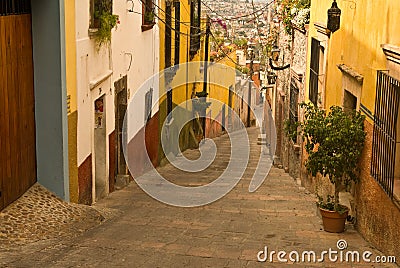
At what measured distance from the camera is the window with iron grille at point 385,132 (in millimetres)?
7281

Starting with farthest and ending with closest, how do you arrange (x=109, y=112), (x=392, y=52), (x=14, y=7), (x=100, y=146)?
(x=109, y=112) < (x=100, y=146) < (x=14, y=7) < (x=392, y=52)

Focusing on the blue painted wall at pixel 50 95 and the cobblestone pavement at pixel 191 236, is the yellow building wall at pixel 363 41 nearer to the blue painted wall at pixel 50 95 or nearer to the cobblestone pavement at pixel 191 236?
the cobblestone pavement at pixel 191 236

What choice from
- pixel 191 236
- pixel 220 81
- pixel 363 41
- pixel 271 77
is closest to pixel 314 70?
pixel 363 41

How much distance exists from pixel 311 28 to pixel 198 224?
769 cm

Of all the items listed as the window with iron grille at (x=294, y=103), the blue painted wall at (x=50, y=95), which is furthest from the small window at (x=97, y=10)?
the window with iron grille at (x=294, y=103)

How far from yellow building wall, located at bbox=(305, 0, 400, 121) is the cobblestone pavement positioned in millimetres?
2106

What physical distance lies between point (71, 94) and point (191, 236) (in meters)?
2.60

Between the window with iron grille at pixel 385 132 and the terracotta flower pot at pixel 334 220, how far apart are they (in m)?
0.87

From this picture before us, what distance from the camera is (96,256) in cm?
663

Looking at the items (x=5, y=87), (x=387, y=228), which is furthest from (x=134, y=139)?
(x=387, y=228)

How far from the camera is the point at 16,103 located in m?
7.57

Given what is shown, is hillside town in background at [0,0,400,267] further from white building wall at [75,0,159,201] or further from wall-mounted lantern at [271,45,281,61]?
wall-mounted lantern at [271,45,281,61]

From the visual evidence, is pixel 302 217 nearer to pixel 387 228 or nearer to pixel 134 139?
pixel 387 228

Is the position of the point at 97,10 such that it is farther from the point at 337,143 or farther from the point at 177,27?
the point at 177,27
